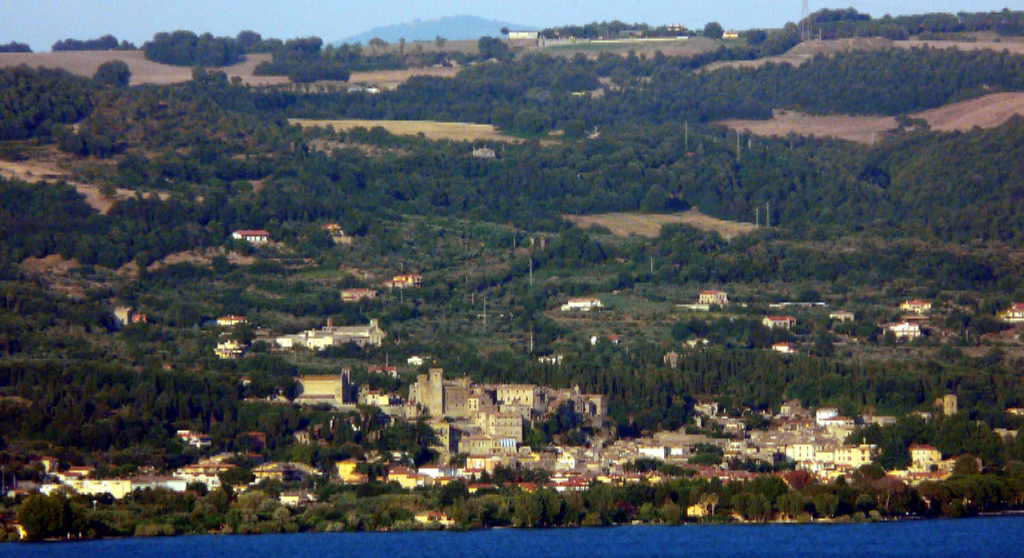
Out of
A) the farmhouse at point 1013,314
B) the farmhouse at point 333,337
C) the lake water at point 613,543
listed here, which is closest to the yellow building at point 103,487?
the lake water at point 613,543

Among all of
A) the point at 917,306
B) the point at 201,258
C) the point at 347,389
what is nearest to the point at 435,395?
the point at 347,389

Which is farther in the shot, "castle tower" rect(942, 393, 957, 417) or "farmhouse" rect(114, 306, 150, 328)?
"farmhouse" rect(114, 306, 150, 328)

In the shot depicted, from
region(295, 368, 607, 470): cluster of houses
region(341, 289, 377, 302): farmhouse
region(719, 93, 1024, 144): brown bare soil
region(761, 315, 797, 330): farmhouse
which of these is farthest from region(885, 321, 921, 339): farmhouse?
region(719, 93, 1024, 144): brown bare soil

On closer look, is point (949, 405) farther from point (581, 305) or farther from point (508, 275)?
point (508, 275)

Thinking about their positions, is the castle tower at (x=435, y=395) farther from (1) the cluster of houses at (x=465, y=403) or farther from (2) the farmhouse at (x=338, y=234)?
(2) the farmhouse at (x=338, y=234)

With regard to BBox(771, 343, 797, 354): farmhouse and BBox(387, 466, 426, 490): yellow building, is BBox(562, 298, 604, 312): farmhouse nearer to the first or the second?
BBox(771, 343, 797, 354): farmhouse

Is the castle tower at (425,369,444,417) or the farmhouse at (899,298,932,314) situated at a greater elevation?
the castle tower at (425,369,444,417)

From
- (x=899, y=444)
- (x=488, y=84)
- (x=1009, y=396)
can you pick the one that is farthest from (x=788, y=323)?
(x=488, y=84)
